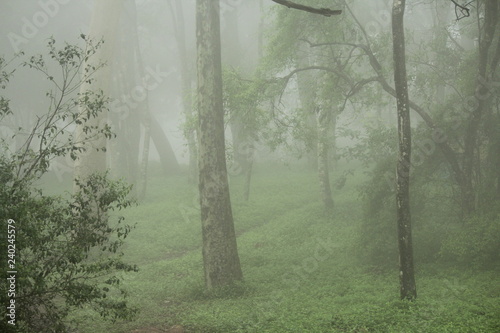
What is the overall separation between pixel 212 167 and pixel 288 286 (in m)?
3.62

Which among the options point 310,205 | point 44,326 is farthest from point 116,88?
point 44,326

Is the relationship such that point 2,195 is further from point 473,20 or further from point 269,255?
point 473,20

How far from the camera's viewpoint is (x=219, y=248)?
10.8 metres

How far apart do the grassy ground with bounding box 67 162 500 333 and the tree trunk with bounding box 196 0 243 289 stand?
2.06 ft

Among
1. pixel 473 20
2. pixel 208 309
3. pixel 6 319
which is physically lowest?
pixel 208 309

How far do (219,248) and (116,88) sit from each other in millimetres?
19490

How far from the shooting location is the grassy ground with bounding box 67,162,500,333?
307 inches

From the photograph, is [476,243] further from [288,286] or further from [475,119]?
[288,286]

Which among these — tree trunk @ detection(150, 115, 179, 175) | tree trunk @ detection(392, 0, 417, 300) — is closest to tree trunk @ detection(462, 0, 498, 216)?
tree trunk @ detection(392, 0, 417, 300)

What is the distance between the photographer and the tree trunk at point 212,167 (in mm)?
10781

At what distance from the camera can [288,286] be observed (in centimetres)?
1079

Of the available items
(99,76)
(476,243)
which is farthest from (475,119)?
(99,76)

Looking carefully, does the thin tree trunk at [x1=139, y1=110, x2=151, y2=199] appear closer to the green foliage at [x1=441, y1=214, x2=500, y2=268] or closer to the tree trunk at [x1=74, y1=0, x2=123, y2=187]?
the tree trunk at [x1=74, y1=0, x2=123, y2=187]

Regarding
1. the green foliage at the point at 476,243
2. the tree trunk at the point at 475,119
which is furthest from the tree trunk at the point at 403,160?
the tree trunk at the point at 475,119
